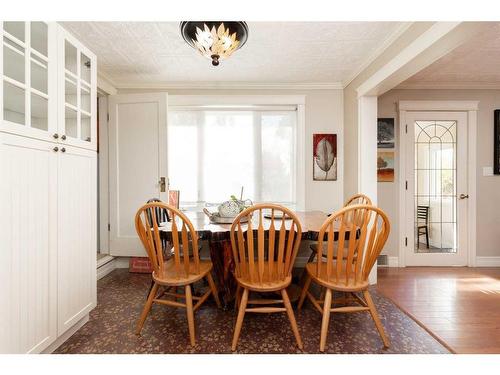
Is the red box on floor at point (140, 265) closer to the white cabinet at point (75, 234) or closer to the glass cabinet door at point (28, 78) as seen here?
the white cabinet at point (75, 234)

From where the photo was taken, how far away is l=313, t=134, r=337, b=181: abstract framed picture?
125 inches

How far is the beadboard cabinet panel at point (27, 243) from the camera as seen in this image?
3.81 ft

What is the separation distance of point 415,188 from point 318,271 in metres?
2.44

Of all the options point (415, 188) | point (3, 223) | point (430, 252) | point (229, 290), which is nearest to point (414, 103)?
point (415, 188)

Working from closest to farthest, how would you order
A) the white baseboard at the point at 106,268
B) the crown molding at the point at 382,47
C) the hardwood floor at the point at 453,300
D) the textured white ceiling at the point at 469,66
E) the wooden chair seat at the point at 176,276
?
the wooden chair seat at the point at 176,276 < the hardwood floor at the point at 453,300 < the crown molding at the point at 382,47 < the textured white ceiling at the point at 469,66 < the white baseboard at the point at 106,268

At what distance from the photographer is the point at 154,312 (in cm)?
198

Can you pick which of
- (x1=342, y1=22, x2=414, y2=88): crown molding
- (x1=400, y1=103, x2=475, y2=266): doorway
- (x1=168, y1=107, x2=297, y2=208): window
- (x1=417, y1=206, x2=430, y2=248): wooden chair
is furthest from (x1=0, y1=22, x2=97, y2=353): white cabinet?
(x1=417, y1=206, x2=430, y2=248): wooden chair

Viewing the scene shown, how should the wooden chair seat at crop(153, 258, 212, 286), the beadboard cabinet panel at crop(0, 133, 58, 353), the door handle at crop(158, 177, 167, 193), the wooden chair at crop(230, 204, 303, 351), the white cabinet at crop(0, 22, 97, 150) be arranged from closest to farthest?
1. the beadboard cabinet panel at crop(0, 133, 58, 353)
2. the white cabinet at crop(0, 22, 97, 150)
3. the wooden chair at crop(230, 204, 303, 351)
4. the wooden chair seat at crop(153, 258, 212, 286)
5. the door handle at crop(158, 177, 167, 193)

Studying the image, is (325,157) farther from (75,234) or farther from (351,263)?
(75,234)

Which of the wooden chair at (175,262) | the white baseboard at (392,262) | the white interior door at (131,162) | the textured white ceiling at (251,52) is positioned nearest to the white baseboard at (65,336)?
the wooden chair at (175,262)

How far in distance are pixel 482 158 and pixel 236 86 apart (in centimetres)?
341

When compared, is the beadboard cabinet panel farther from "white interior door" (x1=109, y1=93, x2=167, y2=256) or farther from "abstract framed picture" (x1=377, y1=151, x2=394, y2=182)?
"abstract framed picture" (x1=377, y1=151, x2=394, y2=182)

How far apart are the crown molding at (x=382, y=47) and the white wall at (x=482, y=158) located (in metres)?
0.69
